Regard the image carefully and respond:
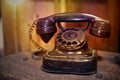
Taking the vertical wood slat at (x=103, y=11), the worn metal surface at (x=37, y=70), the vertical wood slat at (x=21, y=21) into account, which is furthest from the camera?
the vertical wood slat at (x=21, y=21)

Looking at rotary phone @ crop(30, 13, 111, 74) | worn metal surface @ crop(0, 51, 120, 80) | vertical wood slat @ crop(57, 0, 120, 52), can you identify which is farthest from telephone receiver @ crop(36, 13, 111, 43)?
vertical wood slat @ crop(57, 0, 120, 52)

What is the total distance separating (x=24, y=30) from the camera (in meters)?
1.33

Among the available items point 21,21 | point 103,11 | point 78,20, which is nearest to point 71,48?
point 78,20

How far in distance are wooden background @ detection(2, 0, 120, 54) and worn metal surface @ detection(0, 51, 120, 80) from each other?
0.21 metres

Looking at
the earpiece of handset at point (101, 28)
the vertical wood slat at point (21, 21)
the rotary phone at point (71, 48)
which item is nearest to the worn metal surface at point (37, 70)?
the rotary phone at point (71, 48)

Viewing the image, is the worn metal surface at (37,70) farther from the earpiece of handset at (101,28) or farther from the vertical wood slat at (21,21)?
the vertical wood slat at (21,21)

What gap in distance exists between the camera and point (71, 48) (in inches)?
34.9

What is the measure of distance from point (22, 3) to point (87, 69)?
0.69 meters

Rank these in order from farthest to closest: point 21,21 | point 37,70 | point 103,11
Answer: point 21,21
point 103,11
point 37,70

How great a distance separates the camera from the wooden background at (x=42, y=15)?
3.88ft

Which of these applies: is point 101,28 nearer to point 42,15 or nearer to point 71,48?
point 71,48

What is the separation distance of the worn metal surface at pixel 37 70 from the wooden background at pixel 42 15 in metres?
0.21

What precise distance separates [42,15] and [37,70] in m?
0.51

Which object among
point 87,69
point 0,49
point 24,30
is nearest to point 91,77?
point 87,69
